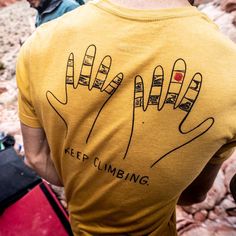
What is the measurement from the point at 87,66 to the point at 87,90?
7cm

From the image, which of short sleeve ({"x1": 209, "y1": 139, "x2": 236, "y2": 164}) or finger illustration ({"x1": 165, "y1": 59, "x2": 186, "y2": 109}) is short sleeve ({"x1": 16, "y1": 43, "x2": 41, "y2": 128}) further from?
short sleeve ({"x1": 209, "y1": 139, "x2": 236, "y2": 164})

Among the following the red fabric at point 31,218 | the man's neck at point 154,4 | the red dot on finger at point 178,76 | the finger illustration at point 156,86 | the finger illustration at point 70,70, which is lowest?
the red fabric at point 31,218

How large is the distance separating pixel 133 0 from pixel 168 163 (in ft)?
1.52

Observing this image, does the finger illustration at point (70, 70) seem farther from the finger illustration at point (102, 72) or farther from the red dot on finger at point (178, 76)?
the red dot on finger at point (178, 76)

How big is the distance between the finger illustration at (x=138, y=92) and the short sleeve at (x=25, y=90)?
352mm

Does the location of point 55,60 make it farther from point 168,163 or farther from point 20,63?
point 168,163

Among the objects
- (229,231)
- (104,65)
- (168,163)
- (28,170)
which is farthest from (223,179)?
(104,65)

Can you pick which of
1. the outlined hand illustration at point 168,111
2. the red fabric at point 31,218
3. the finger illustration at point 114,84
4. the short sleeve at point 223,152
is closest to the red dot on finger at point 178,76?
the outlined hand illustration at point 168,111

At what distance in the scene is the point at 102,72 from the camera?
81 centimetres

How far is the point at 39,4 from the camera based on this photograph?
3863 mm

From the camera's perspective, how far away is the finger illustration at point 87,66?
803 mm

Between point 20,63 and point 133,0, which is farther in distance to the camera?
point 20,63

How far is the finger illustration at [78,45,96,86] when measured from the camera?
80 centimetres

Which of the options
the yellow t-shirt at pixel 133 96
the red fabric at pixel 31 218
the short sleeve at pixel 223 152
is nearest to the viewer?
the yellow t-shirt at pixel 133 96
